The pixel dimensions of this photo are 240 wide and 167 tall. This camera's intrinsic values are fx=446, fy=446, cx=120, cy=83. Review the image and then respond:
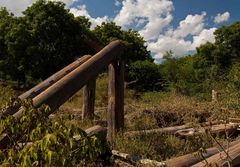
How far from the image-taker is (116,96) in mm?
8125

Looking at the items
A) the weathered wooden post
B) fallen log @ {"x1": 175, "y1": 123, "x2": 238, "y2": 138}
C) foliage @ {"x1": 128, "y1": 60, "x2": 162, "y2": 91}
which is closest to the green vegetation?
foliage @ {"x1": 128, "y1": 60, "x2": 162, "y2": 91}

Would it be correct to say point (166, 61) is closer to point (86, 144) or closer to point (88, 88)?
point (88, 88)

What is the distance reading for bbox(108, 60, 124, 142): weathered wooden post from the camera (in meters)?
8.09

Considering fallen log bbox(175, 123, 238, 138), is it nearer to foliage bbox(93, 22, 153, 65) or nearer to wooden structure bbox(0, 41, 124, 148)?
wooden structure bbox(0, 41, 124, 148)

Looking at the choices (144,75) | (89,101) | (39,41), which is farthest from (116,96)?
(39,41)

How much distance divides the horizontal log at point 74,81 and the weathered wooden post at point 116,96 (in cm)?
26

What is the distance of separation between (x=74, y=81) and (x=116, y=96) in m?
1.91

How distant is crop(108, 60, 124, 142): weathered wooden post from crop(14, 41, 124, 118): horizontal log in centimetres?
26

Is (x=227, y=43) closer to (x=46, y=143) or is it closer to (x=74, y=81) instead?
(x=74, y=81)

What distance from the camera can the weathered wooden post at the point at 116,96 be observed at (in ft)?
26.6

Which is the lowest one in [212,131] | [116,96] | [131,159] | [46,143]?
[131,159]

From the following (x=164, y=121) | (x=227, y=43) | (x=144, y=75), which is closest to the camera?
(x=164, y=121)

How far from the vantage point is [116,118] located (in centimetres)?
809

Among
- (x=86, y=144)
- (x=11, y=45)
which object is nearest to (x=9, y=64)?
(x=11, y=45)
